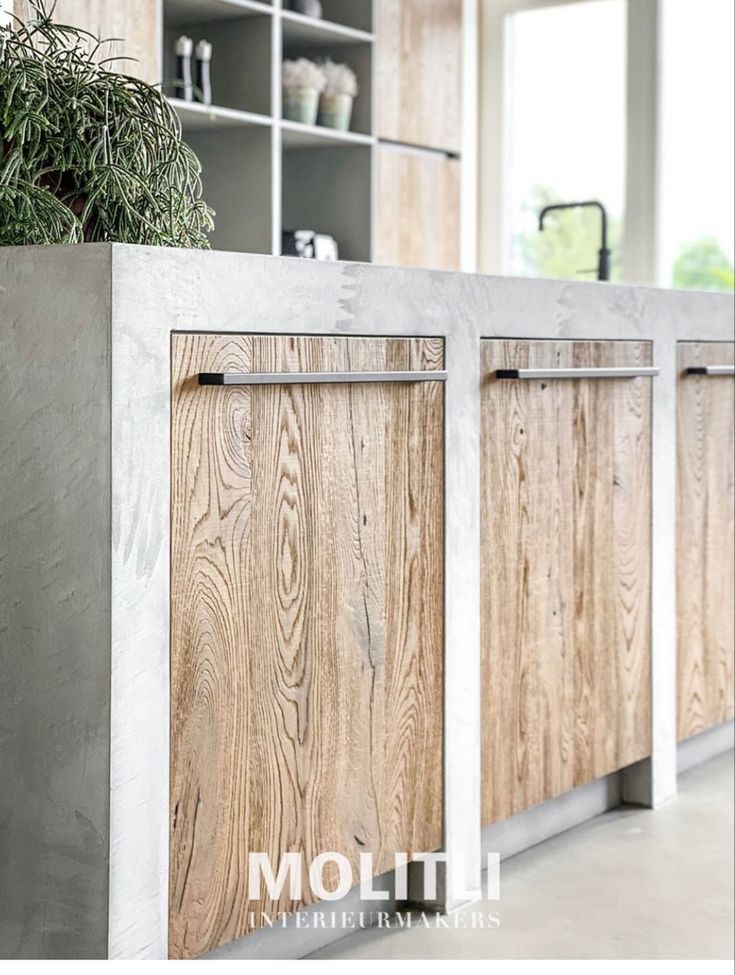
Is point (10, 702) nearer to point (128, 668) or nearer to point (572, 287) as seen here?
point (128, 668)

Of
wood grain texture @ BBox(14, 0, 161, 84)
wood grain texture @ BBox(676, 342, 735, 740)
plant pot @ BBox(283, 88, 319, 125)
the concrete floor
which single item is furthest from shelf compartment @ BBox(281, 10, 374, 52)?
the concrete floor

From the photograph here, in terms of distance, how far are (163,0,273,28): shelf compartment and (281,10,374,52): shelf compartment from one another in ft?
0.32

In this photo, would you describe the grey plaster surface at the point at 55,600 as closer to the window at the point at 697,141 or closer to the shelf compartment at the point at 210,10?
the shelf compartment at the point at 210,10

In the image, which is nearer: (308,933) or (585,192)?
(308,933)

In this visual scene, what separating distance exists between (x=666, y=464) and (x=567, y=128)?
2021 millimetres

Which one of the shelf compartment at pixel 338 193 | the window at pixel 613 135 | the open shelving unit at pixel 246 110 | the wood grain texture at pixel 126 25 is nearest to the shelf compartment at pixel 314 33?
the open shelving unit at pixel 246 110

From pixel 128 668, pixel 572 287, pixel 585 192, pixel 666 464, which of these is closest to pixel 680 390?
pixel 666 464

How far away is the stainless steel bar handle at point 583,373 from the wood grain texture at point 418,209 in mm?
1458

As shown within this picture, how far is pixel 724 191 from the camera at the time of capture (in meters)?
4.02

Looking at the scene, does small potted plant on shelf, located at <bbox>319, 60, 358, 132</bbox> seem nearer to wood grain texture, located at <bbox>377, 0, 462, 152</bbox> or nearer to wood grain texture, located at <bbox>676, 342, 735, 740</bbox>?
wood grain texture, located at <bbox>377, 0, 462, 152</bbox>

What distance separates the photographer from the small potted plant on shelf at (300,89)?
3.49 meters

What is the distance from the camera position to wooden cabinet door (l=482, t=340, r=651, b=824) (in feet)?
6.84

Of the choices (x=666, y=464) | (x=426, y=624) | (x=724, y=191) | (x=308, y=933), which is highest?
(x=724, y=191)

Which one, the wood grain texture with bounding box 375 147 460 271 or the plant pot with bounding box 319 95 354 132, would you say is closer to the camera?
the plant pot with bounding box 319 95 354 132
